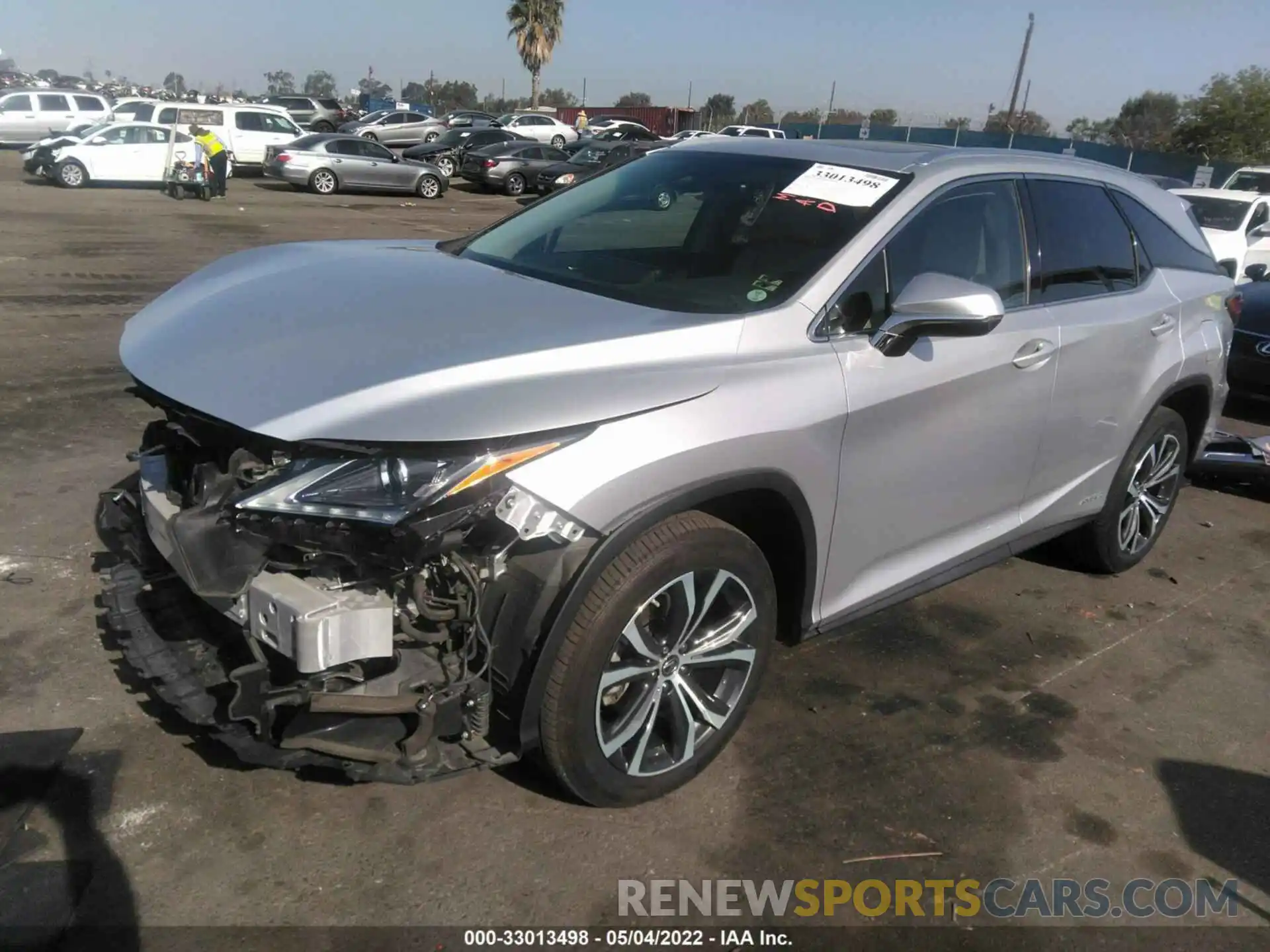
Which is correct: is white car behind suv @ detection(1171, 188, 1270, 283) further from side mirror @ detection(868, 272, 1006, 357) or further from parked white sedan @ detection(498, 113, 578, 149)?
parked white sedan @ detection(498, 113, 578, 149)

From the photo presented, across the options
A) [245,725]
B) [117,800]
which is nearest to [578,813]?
[245,725]

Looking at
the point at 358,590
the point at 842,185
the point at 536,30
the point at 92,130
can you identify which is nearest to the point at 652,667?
the point at 358,590

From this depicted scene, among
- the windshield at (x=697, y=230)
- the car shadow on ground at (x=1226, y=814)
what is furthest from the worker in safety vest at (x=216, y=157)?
the car shadow on ground at (x=1226, y=814)

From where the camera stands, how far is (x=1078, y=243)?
4.05 meters

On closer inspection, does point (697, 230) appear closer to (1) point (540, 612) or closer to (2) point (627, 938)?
(1) point (540, 612)

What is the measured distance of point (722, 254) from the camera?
133 inches

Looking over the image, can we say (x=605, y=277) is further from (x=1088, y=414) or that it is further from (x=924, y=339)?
(x=1088, y=414)

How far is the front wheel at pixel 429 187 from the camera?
24.0 meters

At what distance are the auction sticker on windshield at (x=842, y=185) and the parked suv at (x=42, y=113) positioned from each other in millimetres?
30891

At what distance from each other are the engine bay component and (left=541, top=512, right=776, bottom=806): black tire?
454mm

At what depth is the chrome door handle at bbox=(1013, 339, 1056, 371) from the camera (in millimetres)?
3613

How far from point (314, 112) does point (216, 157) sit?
2159cm

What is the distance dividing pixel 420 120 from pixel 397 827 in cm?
3585

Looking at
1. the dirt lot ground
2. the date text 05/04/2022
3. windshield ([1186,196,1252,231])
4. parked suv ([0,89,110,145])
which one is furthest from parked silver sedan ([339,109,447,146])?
the date text 05/04/2022
